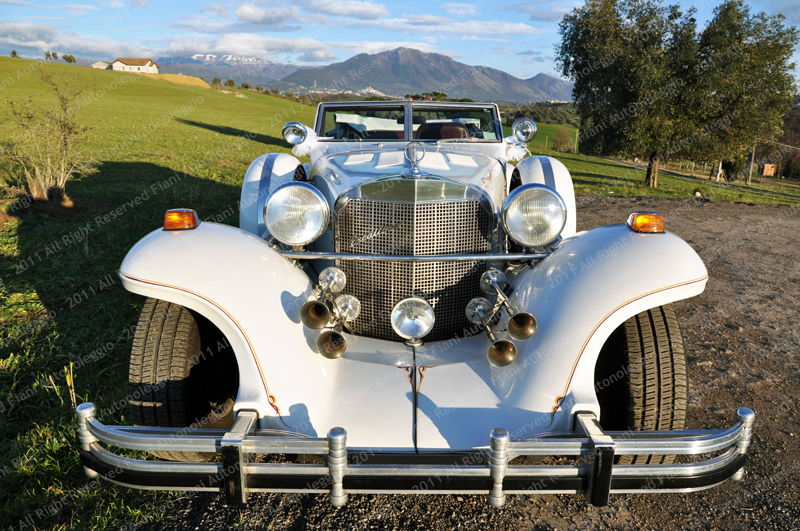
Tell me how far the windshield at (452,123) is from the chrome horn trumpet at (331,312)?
196cm

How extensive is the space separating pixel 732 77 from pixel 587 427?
15.1 m

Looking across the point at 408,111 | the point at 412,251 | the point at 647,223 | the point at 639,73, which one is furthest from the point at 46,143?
the point at 639,73

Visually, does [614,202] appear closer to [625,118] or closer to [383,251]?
[625,118]

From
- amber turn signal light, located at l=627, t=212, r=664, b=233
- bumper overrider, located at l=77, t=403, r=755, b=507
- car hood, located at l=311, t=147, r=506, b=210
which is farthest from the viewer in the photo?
car hood, located at l=311, t=147, r=506, b=210

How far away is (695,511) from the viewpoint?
7.97 ft

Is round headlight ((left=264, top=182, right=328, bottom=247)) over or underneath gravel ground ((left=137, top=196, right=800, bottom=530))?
over

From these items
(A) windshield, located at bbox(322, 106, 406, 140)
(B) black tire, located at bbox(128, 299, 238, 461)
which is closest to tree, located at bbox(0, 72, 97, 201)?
(A) windshield, located at bbox(322, 106, 406, 140)

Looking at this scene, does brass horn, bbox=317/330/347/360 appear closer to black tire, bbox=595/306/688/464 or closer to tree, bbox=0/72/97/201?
black tire, bbox=595/306/688/464

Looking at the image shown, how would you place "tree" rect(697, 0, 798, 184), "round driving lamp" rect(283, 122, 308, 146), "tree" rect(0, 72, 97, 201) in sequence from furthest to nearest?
1. "tree" rect(697, 0, 798, 184)
2. "tree" rect(0, 72, 97, 201)
3. "round driving lamp" rect(283, 122, 308, 146)

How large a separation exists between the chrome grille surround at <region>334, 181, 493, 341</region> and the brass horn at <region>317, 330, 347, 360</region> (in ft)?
1.61

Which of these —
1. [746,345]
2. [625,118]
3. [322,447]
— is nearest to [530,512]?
[322,447]

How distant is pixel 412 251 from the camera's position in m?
2.82

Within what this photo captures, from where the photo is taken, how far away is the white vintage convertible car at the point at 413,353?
1916 millimetres

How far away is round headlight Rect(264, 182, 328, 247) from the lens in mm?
2725
